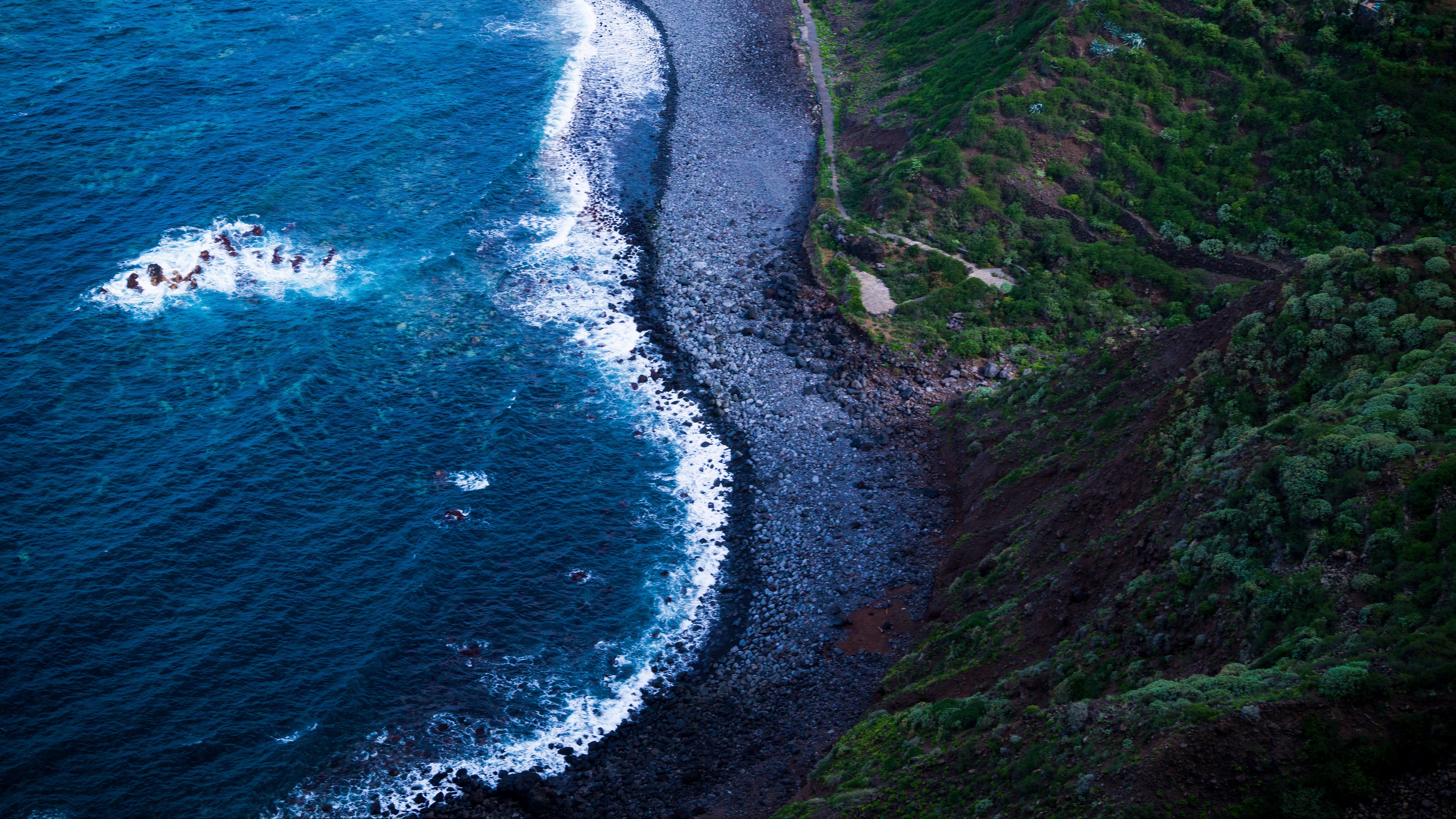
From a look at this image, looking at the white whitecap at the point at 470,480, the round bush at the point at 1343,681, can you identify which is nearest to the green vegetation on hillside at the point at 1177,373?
the round bush at the point at 1343,681

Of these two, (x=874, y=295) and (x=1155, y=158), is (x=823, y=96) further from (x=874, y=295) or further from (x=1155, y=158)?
(x=874, y=295)

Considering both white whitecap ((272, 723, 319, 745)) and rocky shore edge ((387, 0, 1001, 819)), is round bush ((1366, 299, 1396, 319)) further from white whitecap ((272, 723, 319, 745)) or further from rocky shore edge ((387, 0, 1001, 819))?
white whitecap ((272, 723, 319, 745))

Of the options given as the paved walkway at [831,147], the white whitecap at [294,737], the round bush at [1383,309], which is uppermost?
the round bush at [1383,309]

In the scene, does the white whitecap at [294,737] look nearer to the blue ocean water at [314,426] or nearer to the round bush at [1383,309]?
the blue ocean water at [314,426]

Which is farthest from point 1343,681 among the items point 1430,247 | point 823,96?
point 823,96

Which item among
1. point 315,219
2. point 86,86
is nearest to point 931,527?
point 315,219

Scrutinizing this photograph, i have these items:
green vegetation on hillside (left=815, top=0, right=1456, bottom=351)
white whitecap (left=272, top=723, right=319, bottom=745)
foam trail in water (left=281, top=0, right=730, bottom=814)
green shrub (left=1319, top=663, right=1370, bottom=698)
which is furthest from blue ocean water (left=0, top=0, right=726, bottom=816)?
green shrub (left=1319, top=663, right=1370, bottom=698)

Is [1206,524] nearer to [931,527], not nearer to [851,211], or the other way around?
[931,527]
